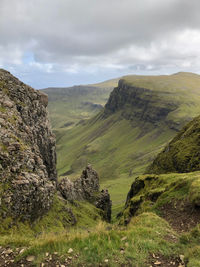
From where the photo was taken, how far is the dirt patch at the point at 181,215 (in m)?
17.9

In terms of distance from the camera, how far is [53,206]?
58188 millimetres

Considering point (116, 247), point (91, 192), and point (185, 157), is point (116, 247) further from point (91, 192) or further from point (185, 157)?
point (91, 192)

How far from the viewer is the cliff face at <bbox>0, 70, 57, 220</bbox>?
34.3 metres

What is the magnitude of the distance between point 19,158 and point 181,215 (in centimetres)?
3384

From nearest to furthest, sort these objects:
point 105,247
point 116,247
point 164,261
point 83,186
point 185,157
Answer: point 164,261 < point 105,247 < point 116,247 < point 185,157 < point 83,186

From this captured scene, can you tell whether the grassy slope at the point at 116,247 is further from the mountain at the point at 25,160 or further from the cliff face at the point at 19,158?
the cliff face at the point at 19,158

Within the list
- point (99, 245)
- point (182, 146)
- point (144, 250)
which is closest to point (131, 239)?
point (144, 250)

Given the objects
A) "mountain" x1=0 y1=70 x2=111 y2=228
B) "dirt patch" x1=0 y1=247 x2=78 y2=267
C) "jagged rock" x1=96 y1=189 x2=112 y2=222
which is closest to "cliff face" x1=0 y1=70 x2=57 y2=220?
"mountain" x1=0 y1=70 x2=111 y2=228

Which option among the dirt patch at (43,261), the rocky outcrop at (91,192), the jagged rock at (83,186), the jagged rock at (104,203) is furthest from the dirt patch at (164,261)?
the jagged rock at (104,203)

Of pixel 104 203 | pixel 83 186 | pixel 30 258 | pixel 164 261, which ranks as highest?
pixel 30 258

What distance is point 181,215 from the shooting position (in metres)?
20.3

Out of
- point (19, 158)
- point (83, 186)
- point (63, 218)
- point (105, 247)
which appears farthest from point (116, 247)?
point (83, 186)

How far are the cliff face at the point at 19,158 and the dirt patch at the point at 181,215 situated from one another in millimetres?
26224

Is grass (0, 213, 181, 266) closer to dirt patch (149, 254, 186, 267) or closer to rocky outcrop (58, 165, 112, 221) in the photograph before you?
dirt patch (149, 254, 186, 267)
